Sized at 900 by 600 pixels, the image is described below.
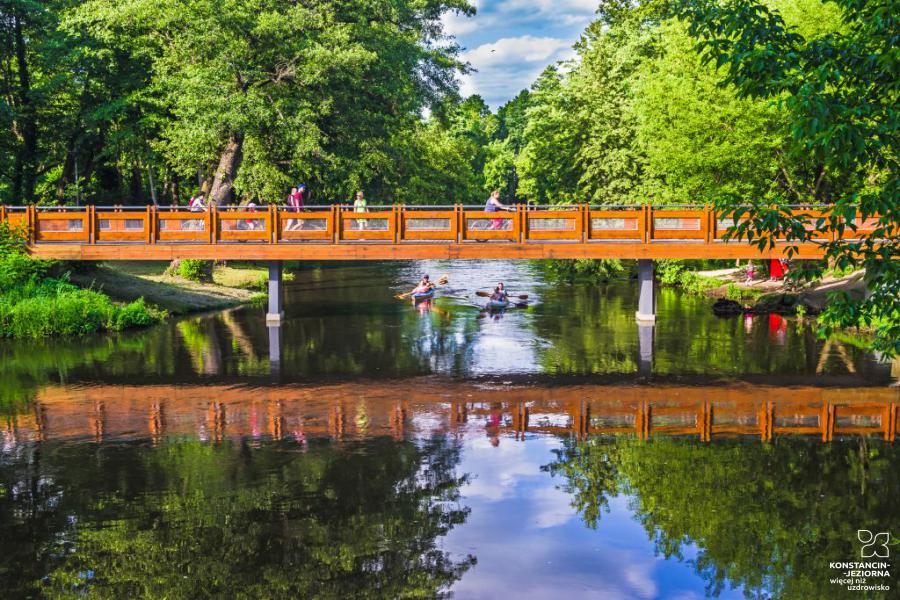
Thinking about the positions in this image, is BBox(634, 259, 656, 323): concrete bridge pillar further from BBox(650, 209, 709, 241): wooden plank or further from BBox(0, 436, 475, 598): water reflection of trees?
BBox(0, 436, 475, 598): water reflection of trees

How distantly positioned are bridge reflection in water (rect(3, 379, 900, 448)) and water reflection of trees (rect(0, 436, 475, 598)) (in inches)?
46.7

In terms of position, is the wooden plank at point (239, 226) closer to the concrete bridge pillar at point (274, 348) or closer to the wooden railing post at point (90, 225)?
the concrete bridge pillar at point (274, 348)

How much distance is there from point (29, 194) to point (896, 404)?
4278 cm

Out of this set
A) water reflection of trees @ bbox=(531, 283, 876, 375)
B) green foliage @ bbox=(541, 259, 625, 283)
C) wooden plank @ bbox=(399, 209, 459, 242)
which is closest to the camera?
water reflection of trees @ bbox=(531, 283, 876, 375)

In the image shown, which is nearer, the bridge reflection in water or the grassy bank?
the bridge reflection in water

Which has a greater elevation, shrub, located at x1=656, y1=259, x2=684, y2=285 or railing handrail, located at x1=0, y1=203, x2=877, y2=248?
railing handrail, located at x1=0, y1=203, x2=877, y2=248

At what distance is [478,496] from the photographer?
1198 cm

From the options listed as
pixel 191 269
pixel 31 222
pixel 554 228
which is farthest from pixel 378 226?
pixel 191 269

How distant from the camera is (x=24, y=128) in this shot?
143ft

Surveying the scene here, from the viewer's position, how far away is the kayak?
32438 mm

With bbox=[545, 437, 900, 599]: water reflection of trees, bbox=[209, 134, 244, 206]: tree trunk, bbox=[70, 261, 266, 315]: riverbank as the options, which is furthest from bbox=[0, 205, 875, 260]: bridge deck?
bbox=[545, 437, 900, 599]: water reflection of trees

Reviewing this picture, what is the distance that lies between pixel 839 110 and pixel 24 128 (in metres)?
43.9

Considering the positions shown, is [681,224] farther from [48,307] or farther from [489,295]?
[48,307]

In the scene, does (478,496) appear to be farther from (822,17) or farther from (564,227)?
(822,17)
